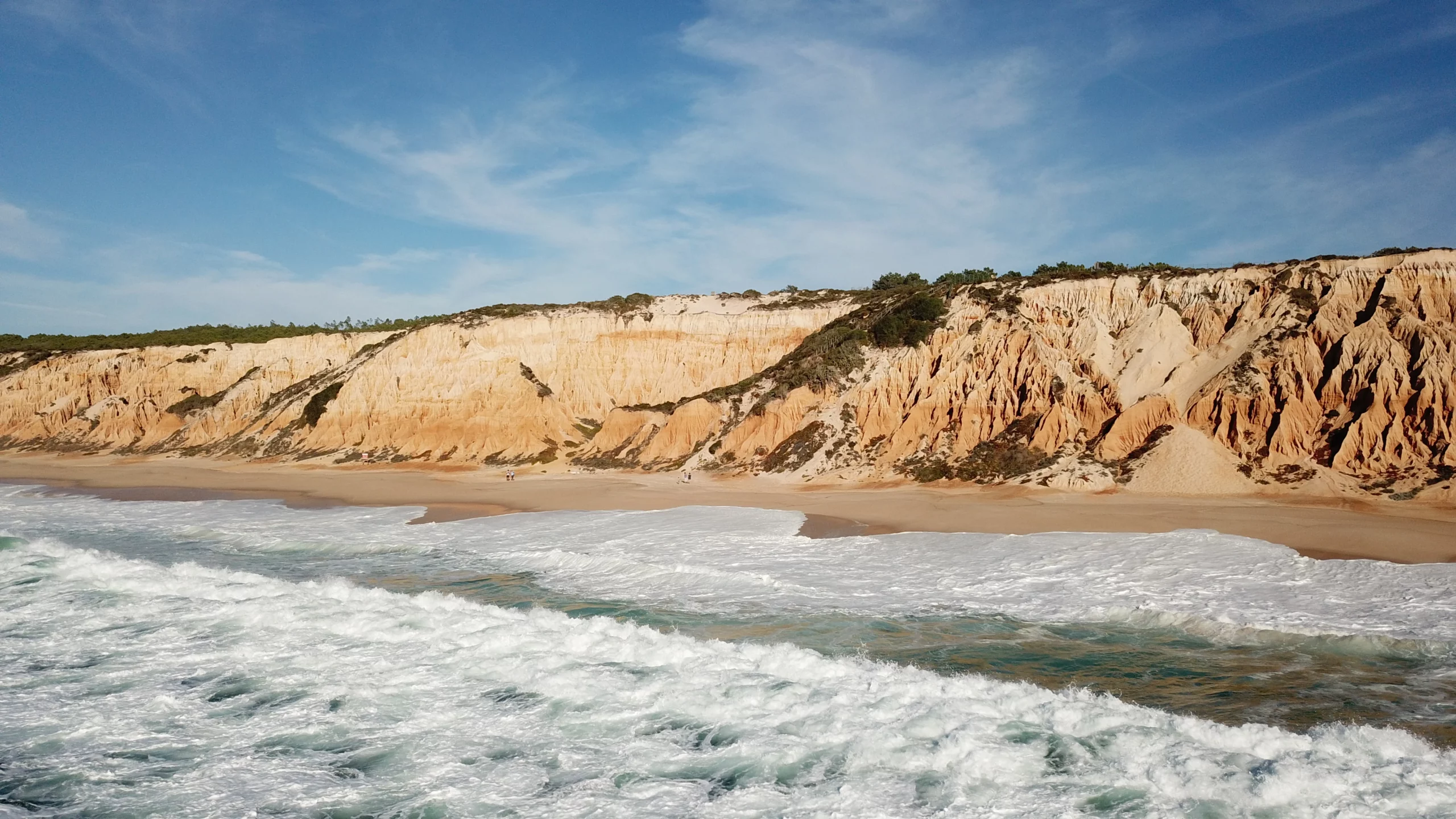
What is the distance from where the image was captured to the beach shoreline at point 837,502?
16.1 meters

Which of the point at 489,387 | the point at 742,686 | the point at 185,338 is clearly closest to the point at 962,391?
the point at 742,686

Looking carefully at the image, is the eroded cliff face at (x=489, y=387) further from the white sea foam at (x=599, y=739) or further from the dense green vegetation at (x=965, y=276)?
the white sea foam at (x=599, y=739)

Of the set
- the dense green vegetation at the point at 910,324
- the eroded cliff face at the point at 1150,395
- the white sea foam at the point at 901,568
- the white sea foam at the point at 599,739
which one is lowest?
the white sea foam at the point at 599,739

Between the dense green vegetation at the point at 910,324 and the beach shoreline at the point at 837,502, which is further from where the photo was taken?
the dense green vegetation at the point at 910,324

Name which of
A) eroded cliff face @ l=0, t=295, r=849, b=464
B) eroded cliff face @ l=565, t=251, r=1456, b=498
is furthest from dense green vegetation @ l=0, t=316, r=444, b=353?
eroded cliff face @ l=565, t=251, r=1456, b=498

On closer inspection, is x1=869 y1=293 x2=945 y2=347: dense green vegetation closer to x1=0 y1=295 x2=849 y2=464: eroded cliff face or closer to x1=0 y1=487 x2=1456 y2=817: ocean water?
x1=0 y1=295 x2=849 y2=464: eroded cliff face

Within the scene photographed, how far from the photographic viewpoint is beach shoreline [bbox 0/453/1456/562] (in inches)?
635

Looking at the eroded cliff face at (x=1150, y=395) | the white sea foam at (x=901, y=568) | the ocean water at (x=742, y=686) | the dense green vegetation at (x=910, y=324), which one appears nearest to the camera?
the ocean water at (x=742, y=686)

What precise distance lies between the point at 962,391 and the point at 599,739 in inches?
944

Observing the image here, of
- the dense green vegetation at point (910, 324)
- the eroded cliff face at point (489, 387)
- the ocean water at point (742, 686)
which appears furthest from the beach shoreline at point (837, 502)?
the dense green vegetation at point (910, 324)

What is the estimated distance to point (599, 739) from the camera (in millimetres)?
7180

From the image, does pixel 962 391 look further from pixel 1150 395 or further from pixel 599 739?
pixel 599 739

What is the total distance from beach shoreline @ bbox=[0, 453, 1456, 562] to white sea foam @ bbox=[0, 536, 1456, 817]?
9.22 metres

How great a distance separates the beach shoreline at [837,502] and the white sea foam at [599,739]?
922cm
